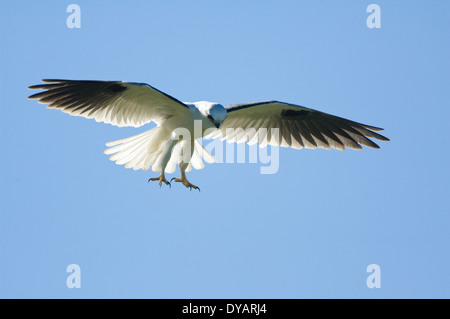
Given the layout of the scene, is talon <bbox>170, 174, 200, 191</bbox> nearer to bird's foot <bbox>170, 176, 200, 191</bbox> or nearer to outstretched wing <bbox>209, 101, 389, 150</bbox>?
bird's foot <bbox>170, 176, 200, 191</bbox>

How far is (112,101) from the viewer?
28.4 ft

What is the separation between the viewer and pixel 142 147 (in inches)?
348

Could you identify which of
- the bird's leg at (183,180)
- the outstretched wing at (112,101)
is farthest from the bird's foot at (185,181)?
the outstretched wing at (112,101)

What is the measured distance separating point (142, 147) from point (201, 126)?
952mm

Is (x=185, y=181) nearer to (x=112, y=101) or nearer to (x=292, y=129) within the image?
(x=112, y=101)

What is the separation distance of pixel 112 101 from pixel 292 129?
2.64 meters

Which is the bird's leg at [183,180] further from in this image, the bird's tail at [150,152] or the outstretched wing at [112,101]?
the outstretched wing at [112,101]

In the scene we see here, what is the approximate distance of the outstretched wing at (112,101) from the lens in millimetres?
8359

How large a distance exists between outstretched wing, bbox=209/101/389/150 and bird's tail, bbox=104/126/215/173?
73 cm

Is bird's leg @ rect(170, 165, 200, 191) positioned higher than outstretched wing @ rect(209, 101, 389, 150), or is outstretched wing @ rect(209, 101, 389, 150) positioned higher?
outstretched wing @ rect(209, 101, 389, 150)

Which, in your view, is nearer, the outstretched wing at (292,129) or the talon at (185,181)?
the talon at (185,181)

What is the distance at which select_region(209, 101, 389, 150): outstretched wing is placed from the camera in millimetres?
9422

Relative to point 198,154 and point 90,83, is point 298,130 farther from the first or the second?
point 90,83

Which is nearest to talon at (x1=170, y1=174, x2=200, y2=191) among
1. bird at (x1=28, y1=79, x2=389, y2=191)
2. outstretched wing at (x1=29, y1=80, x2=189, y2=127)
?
bird at (x1=28, y1=79, x2=389, y2=191)
